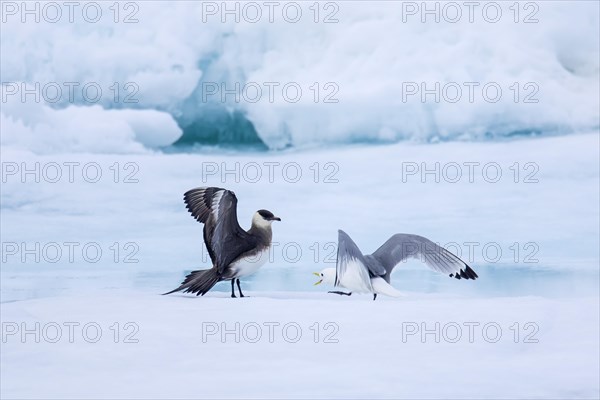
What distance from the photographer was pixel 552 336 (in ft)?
11.0

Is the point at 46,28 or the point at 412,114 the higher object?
the point at 46,28

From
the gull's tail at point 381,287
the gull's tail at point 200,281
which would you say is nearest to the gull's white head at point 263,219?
the gull's tail at point 200,281

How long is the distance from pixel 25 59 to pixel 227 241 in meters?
1.82

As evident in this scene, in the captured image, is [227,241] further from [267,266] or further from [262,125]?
[262,125]

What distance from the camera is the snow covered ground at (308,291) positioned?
10.2 feet

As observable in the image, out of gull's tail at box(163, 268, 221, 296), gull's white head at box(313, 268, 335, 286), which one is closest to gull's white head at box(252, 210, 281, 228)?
gull's tail at box(163, 268, 221, 296)

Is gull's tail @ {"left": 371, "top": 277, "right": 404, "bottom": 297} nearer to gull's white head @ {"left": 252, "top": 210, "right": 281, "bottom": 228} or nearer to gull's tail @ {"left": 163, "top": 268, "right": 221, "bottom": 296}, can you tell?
gull's white head @ {"left": 252, "top": 210, "right": 281, "bottom": 228}

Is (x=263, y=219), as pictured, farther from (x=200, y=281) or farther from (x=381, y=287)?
(x=381, y=287)

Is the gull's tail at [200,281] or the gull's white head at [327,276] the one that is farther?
the gull's white head at [327,276]

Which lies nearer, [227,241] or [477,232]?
[227,241]

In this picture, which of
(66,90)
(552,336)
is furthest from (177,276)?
(552,336)

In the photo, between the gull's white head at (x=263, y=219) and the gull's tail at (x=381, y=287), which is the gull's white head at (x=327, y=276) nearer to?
the gull's tail at (x=381, y=287)

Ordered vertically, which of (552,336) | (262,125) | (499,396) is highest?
(262,125)

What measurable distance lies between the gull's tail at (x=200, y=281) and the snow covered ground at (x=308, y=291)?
5 centimetres
